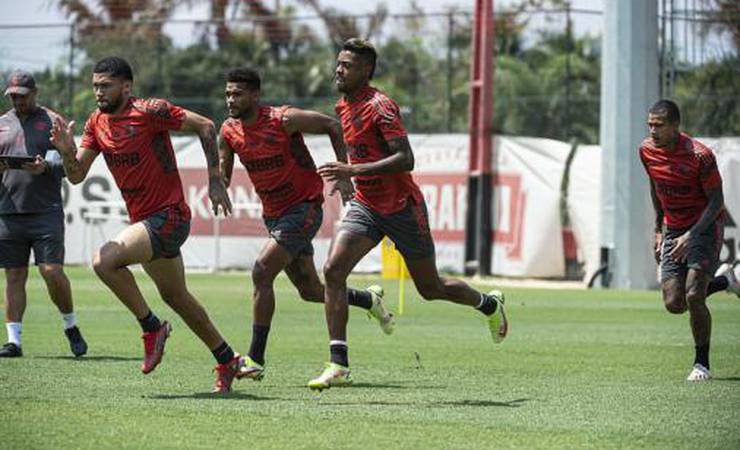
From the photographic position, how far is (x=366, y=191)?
12.5m

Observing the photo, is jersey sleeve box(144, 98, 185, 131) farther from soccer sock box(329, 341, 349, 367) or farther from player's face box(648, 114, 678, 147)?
player's face box(648, 114, 678, 147)

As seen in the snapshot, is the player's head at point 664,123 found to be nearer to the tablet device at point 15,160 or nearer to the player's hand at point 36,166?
the player's hand at point 36,166

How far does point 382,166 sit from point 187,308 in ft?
5.59

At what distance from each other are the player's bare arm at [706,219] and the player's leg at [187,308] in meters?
3.70

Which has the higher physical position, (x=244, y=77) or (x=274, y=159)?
(x=244, y=77)

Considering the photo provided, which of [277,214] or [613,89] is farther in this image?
[613,89]

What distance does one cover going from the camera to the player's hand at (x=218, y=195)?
37.8 feet

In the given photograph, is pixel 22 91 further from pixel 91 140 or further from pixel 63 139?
pixel 63 139

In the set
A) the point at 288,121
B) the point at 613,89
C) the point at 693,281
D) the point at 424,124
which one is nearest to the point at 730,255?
the point at 613,89

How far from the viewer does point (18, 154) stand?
14.6 metres

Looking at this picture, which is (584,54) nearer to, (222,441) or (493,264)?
(493,264)

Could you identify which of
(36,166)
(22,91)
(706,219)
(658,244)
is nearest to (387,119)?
(706,219)

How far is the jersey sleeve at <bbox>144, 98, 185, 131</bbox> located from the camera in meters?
11.8

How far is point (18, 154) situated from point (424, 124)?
990 inches
